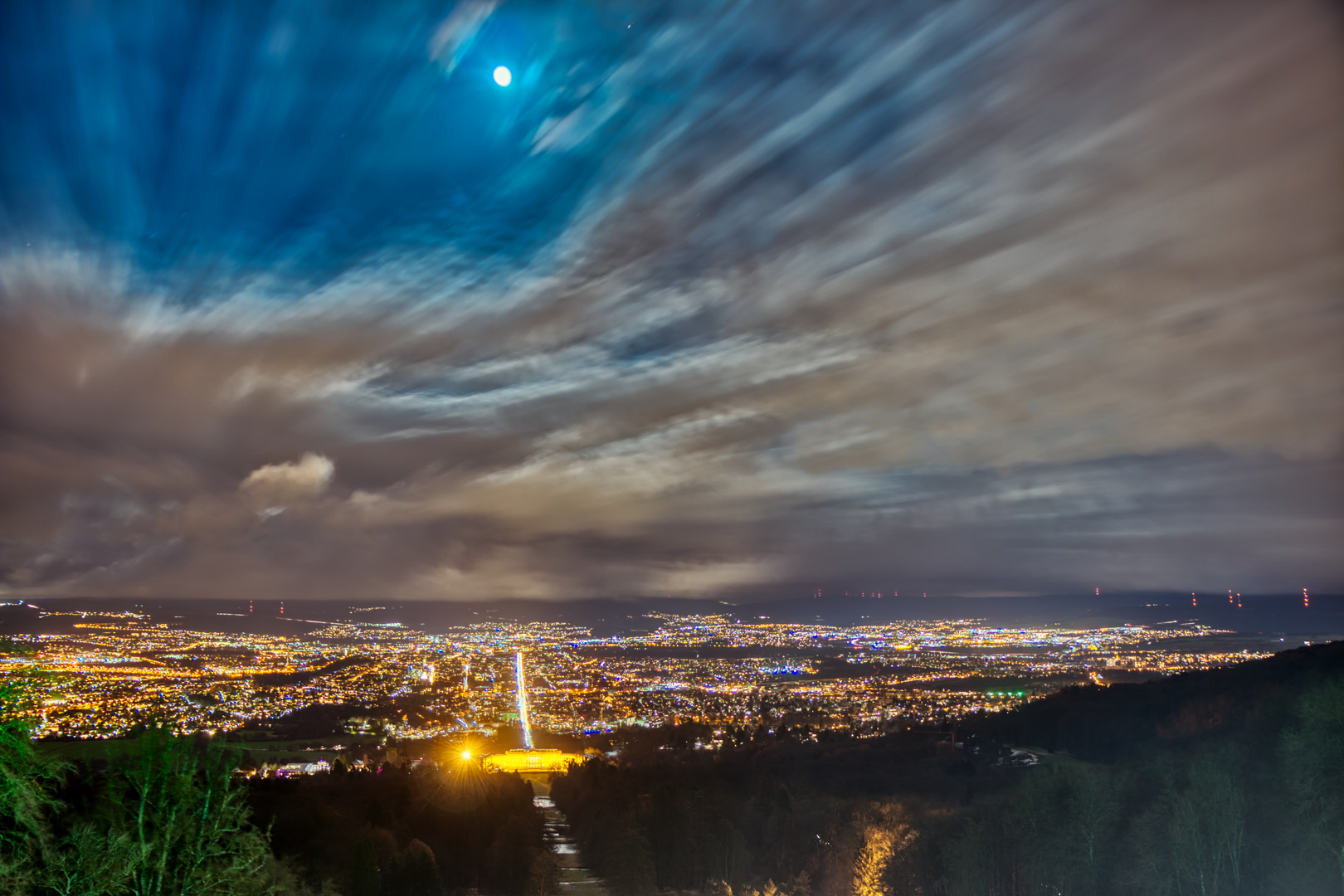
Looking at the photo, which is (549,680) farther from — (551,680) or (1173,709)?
(1173,709)

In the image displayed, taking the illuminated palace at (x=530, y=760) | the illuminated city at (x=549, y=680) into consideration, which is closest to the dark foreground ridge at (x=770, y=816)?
the illuminated palace at (x=530, y=760)

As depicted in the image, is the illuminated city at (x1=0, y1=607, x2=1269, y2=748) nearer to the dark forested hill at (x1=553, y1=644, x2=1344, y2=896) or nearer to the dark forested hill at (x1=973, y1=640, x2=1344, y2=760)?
the dark forested hill at (x1=973, y1=640, x2=1344, y2=760)

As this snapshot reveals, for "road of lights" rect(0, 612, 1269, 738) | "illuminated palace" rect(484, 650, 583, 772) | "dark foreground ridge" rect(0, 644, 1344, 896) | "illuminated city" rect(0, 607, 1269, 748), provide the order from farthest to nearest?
"illuminated city" rect(0, 607, 1269, 748) < "road of lights" rect(0, 612, 1269, 738) < "illuminated palace" rect(484, 650, 583, 772) < "dark foreground ridge" rect(0, 644, 1344, 896)

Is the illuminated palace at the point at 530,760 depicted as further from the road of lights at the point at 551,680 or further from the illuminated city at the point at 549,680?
the road of lights at the point at 551,680

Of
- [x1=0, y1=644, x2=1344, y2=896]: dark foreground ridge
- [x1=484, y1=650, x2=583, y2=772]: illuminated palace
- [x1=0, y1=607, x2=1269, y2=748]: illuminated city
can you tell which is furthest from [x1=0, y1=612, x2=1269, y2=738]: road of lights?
[x1=0, y1=644, x2=1344, y2=896]: dark foreground ridge

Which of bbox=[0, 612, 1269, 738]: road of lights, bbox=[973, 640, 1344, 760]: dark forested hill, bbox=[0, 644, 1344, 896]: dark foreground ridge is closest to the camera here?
bbox=[0, 644, 1344, 896]: dark foreground ridge

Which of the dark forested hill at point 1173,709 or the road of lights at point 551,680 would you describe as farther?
the road of lights at point 551,680

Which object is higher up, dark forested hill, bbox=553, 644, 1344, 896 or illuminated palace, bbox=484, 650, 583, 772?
dark forested hill, bbox=553, 644, 1344, 896

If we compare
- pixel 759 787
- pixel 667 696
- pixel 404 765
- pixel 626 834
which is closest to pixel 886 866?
pixel 626 834
